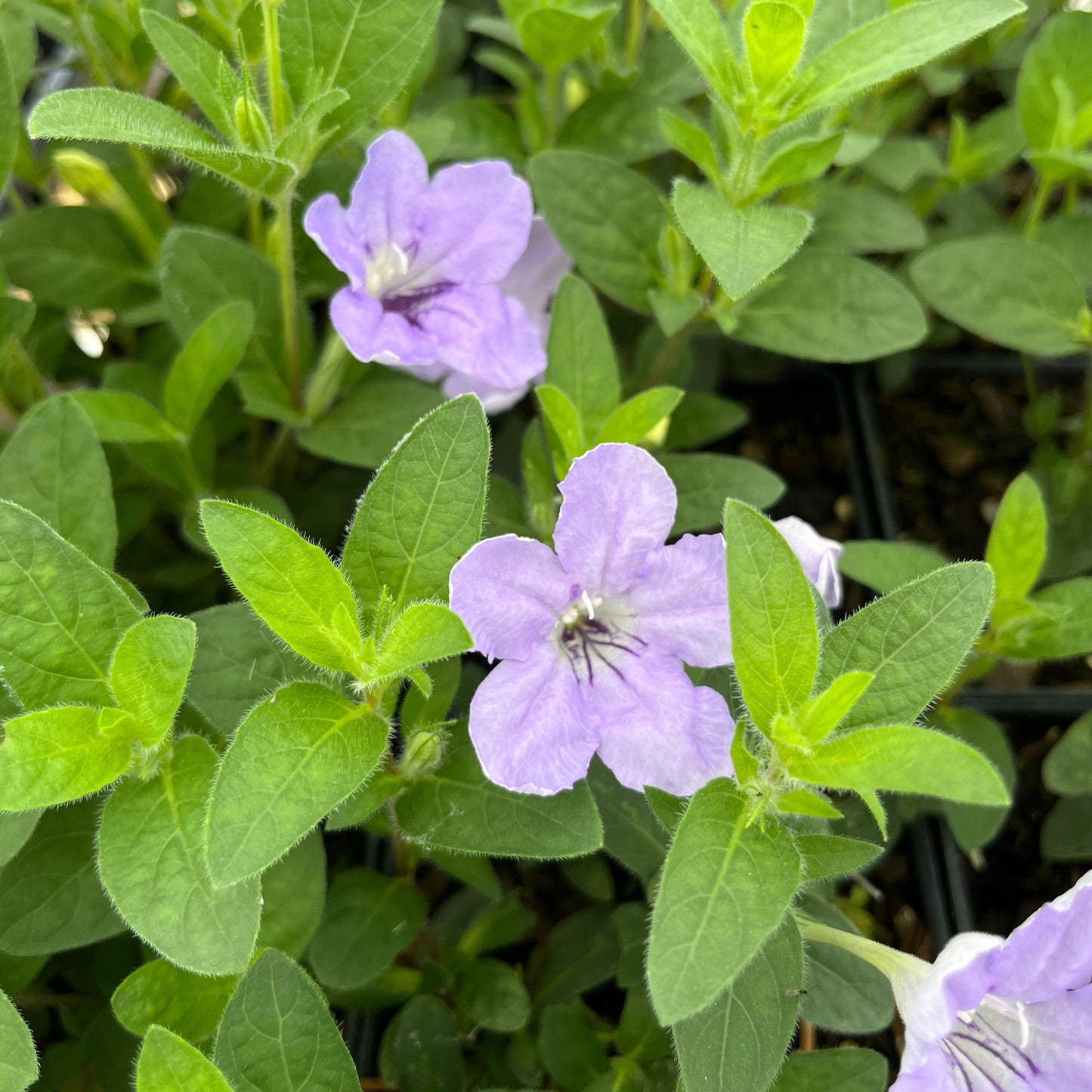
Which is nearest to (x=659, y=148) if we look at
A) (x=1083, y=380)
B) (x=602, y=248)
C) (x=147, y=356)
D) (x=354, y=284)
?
(x=602, y=248)

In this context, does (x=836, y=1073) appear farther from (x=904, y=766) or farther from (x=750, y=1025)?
(x=904, y=766)

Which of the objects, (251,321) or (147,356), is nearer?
(251,321)

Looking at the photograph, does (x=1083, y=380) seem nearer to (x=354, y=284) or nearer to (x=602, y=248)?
(x=602, y=248)

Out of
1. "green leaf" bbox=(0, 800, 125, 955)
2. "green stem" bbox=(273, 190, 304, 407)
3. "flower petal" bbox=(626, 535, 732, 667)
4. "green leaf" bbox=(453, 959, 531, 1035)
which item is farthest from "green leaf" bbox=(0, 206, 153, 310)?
"green leaf" bbox=(453, 959, 531, 1035)

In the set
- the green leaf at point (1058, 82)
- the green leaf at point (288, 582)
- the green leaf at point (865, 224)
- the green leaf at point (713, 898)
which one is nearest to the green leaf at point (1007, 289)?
the green leaf at point (865, 224)

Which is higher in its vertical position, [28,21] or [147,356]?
[28,21]

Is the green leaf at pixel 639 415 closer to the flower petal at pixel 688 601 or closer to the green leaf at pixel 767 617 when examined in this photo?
the flower petal at pixel 688 601
